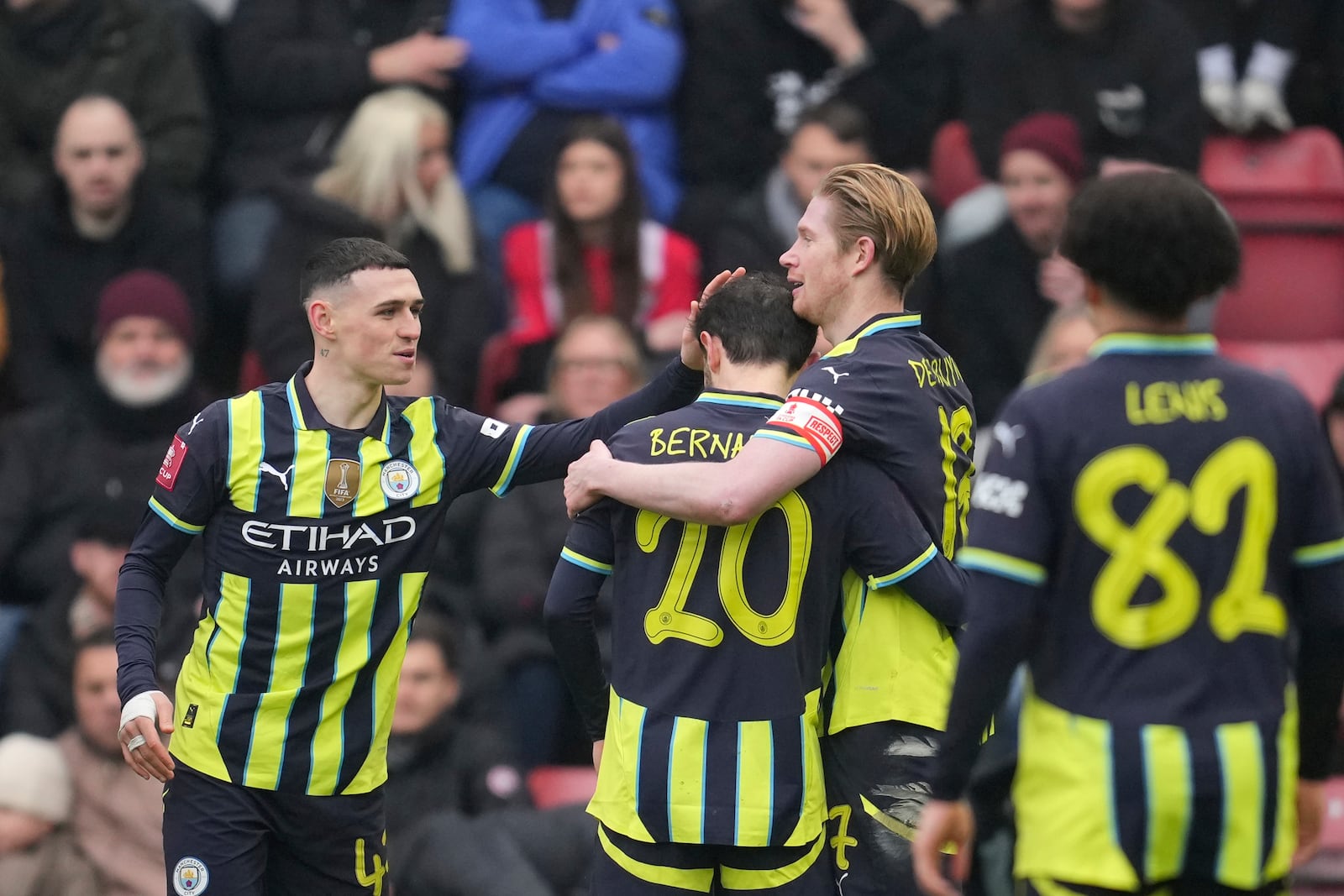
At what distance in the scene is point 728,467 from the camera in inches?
166

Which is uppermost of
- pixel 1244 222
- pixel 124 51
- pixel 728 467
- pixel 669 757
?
pixel 124 51

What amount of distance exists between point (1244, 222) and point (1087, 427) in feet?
21.2

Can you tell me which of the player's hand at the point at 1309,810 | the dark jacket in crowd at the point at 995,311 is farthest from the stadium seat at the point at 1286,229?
the player's hand at the point at 1309,810

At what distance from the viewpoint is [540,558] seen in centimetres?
781

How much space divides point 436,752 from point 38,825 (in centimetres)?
152

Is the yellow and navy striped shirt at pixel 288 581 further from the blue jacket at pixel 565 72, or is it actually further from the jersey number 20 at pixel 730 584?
the blue jacket at pixel 565 72

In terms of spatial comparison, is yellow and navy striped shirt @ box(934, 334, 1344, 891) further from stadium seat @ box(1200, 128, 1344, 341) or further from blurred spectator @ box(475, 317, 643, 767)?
stadium seat @ box(1200, 128, 1344, 341)

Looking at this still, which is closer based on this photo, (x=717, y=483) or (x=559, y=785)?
(x=717, y=483)

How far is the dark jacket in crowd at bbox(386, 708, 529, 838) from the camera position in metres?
7.06

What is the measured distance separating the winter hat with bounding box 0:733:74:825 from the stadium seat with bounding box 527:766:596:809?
5.85 ft

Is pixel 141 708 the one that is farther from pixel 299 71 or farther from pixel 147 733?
pixel 299 71

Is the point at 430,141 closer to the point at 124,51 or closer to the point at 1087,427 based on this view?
the point at 124,51

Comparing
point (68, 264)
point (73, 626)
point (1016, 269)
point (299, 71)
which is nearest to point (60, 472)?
point (73, 626)

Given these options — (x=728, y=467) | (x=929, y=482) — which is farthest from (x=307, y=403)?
(x=929, y=482)
